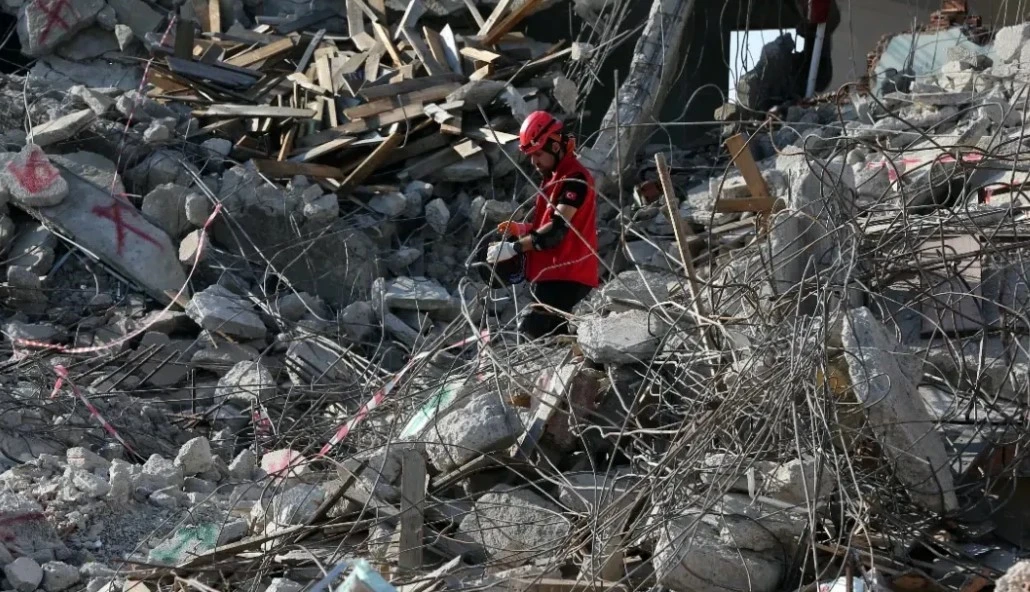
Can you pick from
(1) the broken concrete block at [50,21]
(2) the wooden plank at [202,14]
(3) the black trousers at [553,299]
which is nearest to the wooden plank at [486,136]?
(2) the wooden plank at [202,14]

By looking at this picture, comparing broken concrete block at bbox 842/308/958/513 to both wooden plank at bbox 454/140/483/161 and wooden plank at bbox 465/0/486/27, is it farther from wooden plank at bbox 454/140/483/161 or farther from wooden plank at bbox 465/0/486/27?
wooden plank at bbox 465/0/486/27

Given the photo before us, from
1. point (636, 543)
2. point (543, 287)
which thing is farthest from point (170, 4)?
point (636, 543)

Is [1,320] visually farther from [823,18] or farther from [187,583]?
[823,18]

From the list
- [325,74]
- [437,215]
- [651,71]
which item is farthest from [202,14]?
[651,71]

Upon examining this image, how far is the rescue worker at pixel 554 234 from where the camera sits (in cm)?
694

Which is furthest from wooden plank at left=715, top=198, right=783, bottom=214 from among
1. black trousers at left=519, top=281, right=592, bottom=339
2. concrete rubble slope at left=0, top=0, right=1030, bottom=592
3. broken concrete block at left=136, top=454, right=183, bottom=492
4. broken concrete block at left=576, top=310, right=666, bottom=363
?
broken concrete block at left=136, top=454, right=183, bottom=492

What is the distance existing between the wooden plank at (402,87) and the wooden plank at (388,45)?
17.5 inches

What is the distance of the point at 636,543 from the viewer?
458 cm

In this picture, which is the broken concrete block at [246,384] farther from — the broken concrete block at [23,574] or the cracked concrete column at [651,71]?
the cracked concrete column at [651,71]

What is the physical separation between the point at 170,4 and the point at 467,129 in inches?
136

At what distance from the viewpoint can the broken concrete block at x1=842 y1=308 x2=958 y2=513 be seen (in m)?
4.57

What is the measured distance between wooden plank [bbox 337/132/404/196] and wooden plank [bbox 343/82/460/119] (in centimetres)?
28

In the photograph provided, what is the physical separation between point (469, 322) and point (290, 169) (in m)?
5.02

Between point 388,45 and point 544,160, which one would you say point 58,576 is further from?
point 388,45
